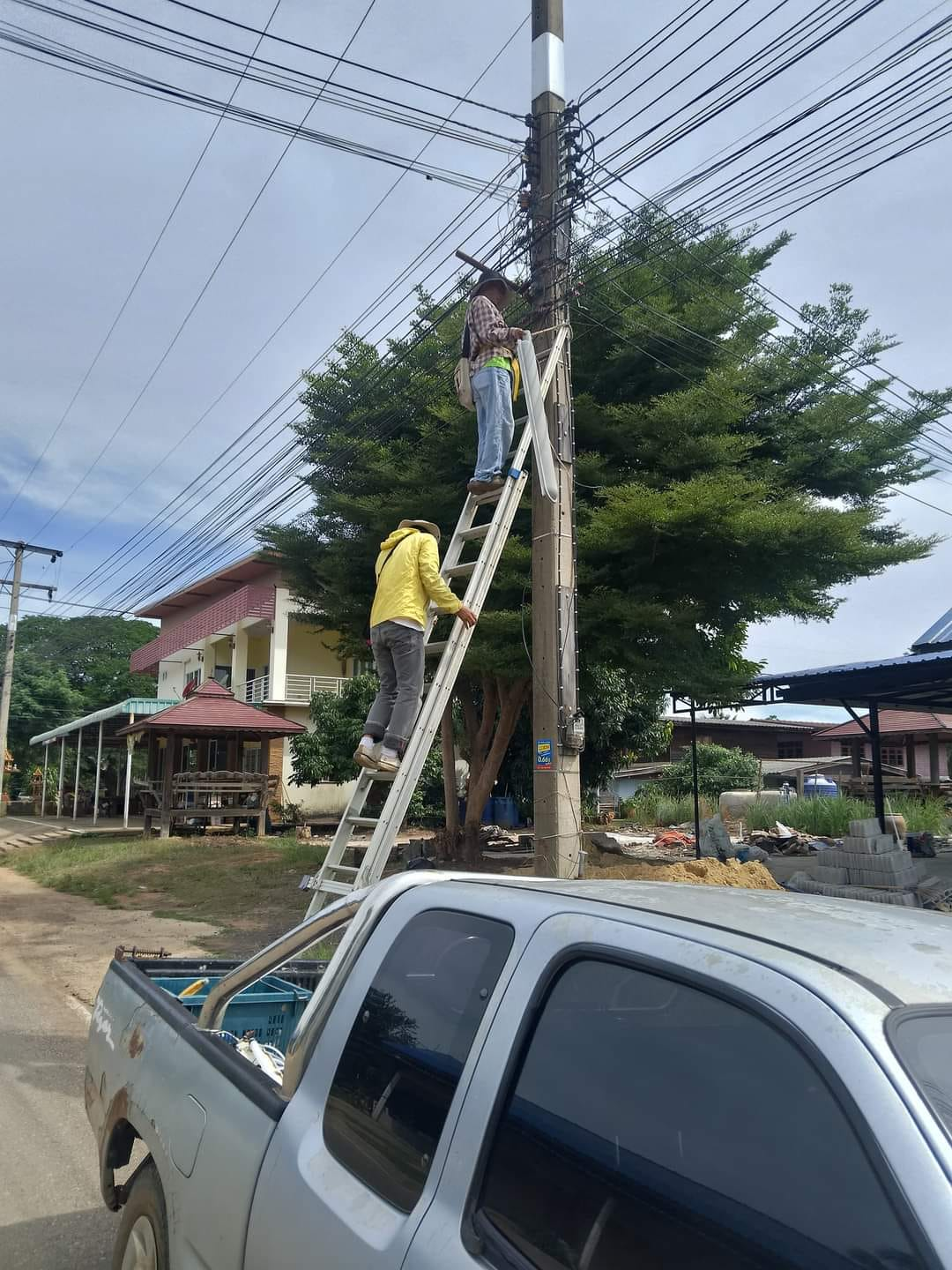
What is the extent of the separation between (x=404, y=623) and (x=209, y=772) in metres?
20.3

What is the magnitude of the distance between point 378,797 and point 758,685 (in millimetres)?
14735

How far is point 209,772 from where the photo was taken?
25422 millimetres

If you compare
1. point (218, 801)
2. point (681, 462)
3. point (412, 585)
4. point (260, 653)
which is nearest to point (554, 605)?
point (412, 585)

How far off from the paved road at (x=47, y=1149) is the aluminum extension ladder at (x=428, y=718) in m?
1.74

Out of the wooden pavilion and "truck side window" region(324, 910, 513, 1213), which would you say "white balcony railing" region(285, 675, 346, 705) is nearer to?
the wooden pavilion

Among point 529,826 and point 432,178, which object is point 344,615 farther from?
point 529,826

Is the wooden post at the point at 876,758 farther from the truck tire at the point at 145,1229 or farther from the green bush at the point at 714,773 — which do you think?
the green bush at the point at 714,773

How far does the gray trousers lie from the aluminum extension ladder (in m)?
0.10

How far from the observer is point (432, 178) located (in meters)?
11.1

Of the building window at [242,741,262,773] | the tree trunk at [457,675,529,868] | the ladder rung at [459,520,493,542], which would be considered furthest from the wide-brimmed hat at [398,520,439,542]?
the building window at [242,741,262,773]

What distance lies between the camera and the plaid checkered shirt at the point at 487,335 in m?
8.31

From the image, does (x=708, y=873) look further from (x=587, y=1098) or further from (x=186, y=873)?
(x=186, y=873)

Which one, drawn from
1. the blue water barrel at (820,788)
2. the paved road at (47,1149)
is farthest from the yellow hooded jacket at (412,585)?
the blue water barrel at (820,788)

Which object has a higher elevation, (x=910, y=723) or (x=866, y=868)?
(x=910, y=723)
